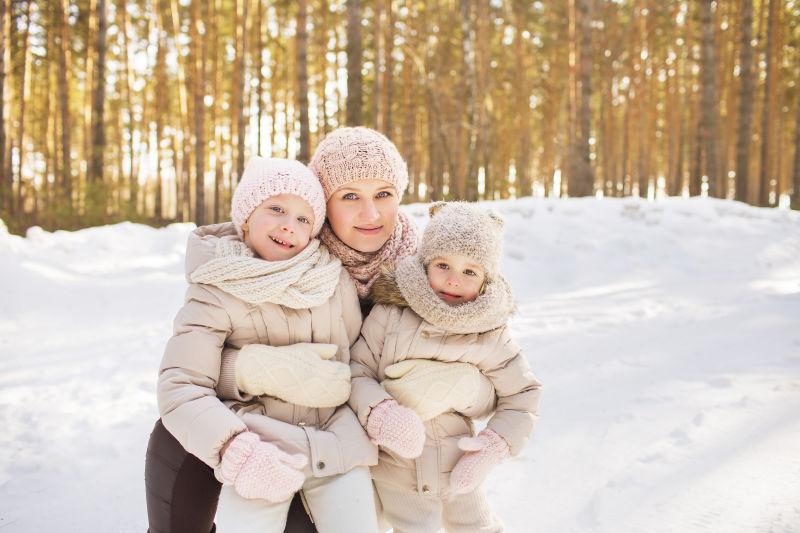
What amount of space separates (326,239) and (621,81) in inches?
1021

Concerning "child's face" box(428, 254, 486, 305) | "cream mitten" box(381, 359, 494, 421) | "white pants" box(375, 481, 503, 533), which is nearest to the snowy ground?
"white pants" box(375, 481, 503, 533)

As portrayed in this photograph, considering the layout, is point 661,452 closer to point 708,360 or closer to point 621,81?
point 708,360

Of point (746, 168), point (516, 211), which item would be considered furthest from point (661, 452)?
point (746, 168)

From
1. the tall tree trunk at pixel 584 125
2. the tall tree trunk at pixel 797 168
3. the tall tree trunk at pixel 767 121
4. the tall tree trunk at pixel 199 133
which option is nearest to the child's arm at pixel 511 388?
the tall tree trunk at pixel 584 125

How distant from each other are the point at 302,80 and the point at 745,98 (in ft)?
28.8

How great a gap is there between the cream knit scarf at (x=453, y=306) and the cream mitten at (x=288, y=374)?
1.10 ft

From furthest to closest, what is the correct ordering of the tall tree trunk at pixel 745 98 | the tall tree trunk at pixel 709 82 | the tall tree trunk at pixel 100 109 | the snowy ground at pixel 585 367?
1. the tall tree trunk at pixel 100 109
2. the tall tree trunk at pixel 745 98
3. the tall tree trunk at pixel 709 82
4. the snowy ground at pixel 585 367

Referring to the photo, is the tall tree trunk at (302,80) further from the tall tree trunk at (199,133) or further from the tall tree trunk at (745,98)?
the tall tree trunk at (745,98)

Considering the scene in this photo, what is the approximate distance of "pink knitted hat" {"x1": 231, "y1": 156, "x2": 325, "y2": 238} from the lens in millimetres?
1695

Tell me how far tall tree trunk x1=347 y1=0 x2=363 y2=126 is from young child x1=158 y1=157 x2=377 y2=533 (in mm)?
6954

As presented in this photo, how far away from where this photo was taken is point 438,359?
1.72m

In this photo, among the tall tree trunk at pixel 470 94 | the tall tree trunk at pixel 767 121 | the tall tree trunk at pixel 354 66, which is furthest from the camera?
the tall tree trunk at pixel 767 121

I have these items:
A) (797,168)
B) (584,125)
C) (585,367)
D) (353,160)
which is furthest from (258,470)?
(797,168)

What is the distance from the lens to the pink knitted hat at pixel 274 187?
1695mm
